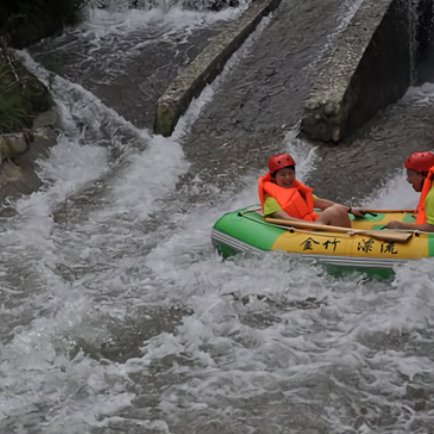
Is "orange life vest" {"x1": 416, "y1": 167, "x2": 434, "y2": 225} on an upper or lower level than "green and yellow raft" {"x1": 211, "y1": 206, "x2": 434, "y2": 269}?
upper

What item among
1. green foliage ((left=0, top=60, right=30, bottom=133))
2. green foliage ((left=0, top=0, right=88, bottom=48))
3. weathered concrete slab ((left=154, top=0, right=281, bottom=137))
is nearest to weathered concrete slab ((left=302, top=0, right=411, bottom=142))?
weathered concrete slab ((left=154, top=0, right=281, bottom=137))

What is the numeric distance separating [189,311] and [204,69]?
15.5 ft

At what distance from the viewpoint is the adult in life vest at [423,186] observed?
528 cm

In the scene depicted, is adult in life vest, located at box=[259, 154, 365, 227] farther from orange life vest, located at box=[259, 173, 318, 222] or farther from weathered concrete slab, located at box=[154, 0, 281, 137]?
weathered concrete slab, located at box=[154, 0, 281, 137]

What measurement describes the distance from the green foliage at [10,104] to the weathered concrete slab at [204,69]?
151 cm

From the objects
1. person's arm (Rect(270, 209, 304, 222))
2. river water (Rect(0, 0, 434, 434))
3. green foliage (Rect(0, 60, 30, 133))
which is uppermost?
green foliage (Rect(0, 60, 30, 133))

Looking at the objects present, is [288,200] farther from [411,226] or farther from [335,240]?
[411,226]

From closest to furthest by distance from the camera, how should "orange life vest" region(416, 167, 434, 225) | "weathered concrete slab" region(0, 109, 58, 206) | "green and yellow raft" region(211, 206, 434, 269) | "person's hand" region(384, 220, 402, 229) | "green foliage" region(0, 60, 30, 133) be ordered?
1. "green and yellow raft" region(211, 206, 434, 269)
2. "orange life vest" region(416, 167, 434, 225)
3. "person's hand" region(384, 220, 402, 229)
4. "weathered concrete slab" region(0, 109, 58, 206)
5. "green foliage" region(0, 60, 30, 133)

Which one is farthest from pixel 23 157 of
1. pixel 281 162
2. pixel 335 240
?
pixel 335 240

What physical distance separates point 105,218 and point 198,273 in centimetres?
151

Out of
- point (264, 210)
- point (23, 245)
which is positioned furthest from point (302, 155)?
point (23, 245)

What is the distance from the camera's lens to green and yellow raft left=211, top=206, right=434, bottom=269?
5191mm

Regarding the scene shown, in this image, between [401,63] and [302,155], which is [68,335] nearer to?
[302,155]

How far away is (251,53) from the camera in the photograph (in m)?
9.87
